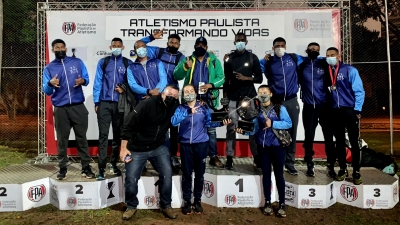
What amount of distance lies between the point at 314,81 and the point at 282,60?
1.94ft

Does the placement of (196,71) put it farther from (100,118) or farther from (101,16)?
(101,16)

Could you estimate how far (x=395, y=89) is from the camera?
17.0 m

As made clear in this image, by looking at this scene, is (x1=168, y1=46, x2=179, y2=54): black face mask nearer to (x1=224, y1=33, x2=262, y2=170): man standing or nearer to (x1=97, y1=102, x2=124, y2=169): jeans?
(x1=224, y1=33, x2=262, y2=170): man standing

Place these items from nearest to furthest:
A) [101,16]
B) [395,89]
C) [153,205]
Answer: [153,205] → [101,16] → [395,89]

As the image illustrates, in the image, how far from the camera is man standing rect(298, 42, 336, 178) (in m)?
5.36

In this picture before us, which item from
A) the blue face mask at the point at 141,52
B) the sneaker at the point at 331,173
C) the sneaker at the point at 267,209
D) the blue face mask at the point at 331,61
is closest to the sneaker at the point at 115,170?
the blue face mask at the point at 141,52

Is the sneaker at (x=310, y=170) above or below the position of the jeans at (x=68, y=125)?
below

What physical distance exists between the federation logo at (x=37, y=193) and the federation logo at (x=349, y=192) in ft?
15.3

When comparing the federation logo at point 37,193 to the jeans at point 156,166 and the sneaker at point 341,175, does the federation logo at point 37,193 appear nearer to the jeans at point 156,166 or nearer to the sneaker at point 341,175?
the jeans at point 156,166

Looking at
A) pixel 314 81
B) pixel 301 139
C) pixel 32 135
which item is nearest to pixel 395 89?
pixel 301 139

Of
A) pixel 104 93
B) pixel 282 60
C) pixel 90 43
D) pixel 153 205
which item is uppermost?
pixel 90 43

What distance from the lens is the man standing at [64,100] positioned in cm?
532

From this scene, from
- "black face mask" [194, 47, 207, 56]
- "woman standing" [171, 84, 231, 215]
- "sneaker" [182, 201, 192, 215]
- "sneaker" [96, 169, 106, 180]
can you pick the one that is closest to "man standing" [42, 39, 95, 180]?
"sneaker" [96, 169, 106, 180]

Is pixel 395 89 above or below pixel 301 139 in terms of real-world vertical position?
above
